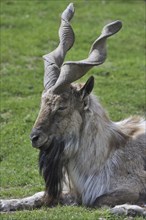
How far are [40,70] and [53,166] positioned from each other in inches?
349

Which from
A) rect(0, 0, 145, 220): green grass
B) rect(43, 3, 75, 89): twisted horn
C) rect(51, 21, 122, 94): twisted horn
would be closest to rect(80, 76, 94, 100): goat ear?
rect(51, 21, 122, 94): twisted horn

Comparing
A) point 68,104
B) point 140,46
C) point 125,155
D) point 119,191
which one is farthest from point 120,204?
point 140,46

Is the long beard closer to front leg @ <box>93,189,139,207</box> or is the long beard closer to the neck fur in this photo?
the neck fur

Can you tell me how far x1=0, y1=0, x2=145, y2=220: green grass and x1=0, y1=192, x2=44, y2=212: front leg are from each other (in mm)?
389

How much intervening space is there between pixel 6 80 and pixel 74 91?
7895mm

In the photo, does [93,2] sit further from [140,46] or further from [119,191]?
[119,191]

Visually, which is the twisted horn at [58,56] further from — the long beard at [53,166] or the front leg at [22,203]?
the front leg at [22,203]

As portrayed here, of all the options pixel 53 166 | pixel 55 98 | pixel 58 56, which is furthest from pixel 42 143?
pixel 58 56

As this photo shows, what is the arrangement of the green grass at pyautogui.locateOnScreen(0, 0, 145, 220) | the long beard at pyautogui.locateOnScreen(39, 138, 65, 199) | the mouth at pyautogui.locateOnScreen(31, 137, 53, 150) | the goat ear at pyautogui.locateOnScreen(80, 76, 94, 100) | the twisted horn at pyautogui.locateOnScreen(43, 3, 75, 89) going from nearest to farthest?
the mouth at pyautogui.locateOnScreen(31, 137, 53, 150), the long beard at pyautogui.locateOnScreen(39, 138, 65, 199), the goat ear at pyautogui.locateOnScreen(80, 76, 94, 100), the twisted horn at pyautogui.locateOnScreen(43, 3, 75, 89), the green grass at pyautogui.locateOnScreen(0, 0, 145, 220)

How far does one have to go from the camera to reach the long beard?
29.0ft

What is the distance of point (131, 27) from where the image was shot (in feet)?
72.5

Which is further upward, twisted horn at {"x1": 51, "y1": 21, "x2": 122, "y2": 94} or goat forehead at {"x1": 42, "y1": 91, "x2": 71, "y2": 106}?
twisted horn at {"x1": 51, "y1": 21, "x2": 122, "y2": 94}

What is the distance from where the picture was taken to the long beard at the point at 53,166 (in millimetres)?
8852

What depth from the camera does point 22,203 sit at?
9258 mm
